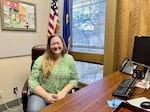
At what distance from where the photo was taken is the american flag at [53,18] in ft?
9.87

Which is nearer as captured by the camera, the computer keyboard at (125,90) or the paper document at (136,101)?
the paper document at (136,101)

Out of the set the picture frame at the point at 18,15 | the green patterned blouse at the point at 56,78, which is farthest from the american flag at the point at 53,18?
the green patterned blouse at the point at 56,78

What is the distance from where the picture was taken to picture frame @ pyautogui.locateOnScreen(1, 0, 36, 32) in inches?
95.4

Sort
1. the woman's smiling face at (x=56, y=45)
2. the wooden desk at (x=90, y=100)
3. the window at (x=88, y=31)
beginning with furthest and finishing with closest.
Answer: the window at (x=88, y=31) → the woman's smiling face at (x=56, y=45) → the wooden desk at (x=90, y=100)

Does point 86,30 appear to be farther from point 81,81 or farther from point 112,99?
point 112,99

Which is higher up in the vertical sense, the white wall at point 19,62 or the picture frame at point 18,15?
the picture frame at point 18,15

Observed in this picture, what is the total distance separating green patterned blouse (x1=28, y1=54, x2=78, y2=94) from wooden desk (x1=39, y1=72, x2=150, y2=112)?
38cm

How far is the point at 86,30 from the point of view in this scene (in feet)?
10.0

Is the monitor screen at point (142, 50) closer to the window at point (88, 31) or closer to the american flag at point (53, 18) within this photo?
the window at point (88, 31)

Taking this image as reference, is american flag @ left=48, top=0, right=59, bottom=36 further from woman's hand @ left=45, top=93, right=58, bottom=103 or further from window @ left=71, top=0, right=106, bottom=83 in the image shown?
woman's hand @ left=45, top=93, right=58, bottom=103

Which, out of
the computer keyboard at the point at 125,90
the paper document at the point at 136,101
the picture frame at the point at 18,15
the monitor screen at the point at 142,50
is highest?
the picture frame at the point at 18,15

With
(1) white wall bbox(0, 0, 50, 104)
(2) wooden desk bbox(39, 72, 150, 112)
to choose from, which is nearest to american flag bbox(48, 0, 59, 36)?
(1) white wall bbox(0, 0, 50, 104)

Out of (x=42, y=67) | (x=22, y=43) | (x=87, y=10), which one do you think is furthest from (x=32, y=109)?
(x=87, y=10)

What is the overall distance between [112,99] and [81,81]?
1965 millimetres
